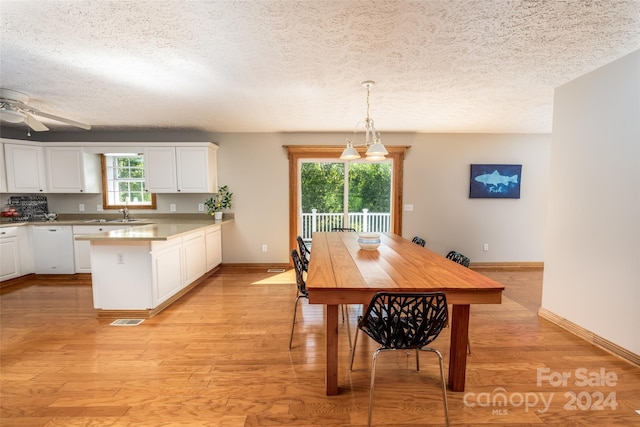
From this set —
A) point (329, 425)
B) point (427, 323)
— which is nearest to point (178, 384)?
point (329, 425)

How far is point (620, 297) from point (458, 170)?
292 centimetres

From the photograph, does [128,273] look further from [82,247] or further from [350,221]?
[350,221]

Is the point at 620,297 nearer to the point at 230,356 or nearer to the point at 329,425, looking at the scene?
the point at 329,425

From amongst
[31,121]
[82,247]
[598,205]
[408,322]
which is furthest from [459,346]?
[82,247]

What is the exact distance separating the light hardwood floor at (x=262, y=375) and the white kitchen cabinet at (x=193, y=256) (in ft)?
2.00

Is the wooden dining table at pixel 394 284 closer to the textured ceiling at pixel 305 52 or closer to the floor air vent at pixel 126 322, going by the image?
the textured ceiling at pixel 305 52

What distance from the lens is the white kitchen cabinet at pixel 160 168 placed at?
4332 millimetres

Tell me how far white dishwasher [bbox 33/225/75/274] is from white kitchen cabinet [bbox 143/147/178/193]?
→ 133 centimetres

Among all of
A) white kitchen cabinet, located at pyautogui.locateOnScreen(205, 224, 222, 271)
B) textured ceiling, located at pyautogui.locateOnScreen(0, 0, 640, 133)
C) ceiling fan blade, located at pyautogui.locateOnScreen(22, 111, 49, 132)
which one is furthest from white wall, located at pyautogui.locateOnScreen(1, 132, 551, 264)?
ceiling fan blade, located at pyautogui.locateOnScreen(22, 111, 49, 132)

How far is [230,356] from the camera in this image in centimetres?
218

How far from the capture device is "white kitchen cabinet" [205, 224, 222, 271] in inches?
164

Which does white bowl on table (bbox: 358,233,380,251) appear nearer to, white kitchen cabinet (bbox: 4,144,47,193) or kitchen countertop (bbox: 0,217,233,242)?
kitchen countertop (bbox: 0,217,233,242)

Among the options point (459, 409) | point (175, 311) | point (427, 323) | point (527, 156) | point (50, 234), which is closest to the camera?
point (427, 323)

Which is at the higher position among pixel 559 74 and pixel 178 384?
pixel 559 74
